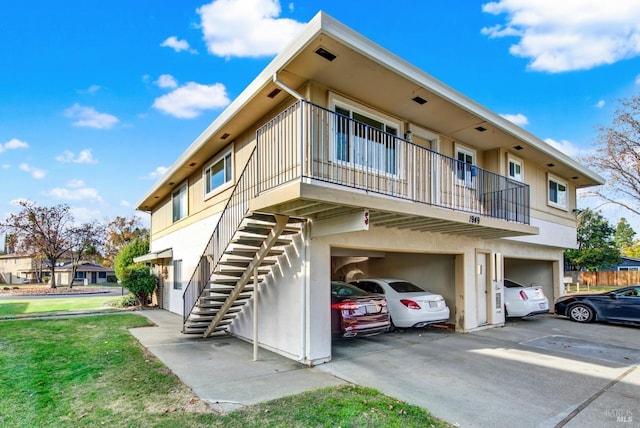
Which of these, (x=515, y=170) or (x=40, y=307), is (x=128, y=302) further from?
(x=515, y=170)

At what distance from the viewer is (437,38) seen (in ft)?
40.2

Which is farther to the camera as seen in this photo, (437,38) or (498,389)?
(437,38)

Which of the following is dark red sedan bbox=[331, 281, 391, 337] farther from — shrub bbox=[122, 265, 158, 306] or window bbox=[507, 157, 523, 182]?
shrub bbox=[122, 265, 158, 306]

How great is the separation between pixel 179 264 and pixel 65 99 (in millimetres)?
7155

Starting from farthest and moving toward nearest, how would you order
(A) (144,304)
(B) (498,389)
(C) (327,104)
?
(A) (144,304), (C) (327,104), (B) (498,389)

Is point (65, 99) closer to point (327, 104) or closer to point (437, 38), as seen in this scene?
point (327, 104)

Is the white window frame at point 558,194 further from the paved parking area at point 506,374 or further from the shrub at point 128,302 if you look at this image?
the shrub at point 128,302

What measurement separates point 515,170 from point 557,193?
4.06 m

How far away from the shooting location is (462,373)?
630cm

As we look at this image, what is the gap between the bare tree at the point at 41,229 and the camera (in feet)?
117

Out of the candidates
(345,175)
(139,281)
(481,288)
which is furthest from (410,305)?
(139,281)

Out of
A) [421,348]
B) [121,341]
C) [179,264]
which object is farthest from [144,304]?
[421,348]

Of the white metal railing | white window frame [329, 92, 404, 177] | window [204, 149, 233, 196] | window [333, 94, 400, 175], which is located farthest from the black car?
window [204, 149, 233, 196]

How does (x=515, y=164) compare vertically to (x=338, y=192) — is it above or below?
above
